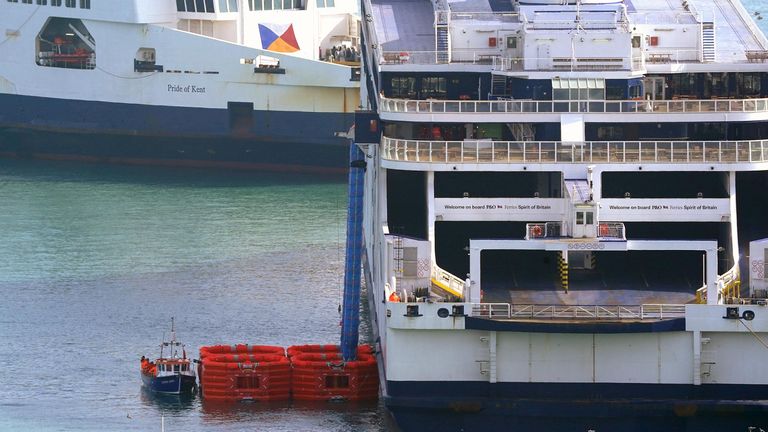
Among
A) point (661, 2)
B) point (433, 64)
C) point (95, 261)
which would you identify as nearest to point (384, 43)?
point (433, 64)

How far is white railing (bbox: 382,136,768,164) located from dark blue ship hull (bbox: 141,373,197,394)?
777 centimetres

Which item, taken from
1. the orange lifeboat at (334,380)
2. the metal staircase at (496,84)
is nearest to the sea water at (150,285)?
→ the orange lifeboat at (334,380)

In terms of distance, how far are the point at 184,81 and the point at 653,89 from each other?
169 ft

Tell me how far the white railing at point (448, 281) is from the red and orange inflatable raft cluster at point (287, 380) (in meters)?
4.23

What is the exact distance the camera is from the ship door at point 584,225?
4734 centimetres

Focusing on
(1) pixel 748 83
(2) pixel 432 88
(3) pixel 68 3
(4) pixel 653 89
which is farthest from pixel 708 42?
(3) pixel 68 3

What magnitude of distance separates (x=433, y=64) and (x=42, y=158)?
54.8 m

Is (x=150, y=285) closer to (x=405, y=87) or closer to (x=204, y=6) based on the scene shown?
(x=405, y=87)

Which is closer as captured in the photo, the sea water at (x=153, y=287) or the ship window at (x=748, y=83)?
the sea water at (x=153, y=287)

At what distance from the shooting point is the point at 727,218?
49312 millimetres

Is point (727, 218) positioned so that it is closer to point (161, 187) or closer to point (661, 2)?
point (661, 2)

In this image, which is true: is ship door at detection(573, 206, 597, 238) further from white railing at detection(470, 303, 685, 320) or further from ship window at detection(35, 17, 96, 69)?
ship window at detection(35, 17, 96, 69)

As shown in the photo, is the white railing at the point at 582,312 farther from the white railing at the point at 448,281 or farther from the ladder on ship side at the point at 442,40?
the ladder on ship side at the point at 442,40

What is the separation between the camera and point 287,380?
5125cm
